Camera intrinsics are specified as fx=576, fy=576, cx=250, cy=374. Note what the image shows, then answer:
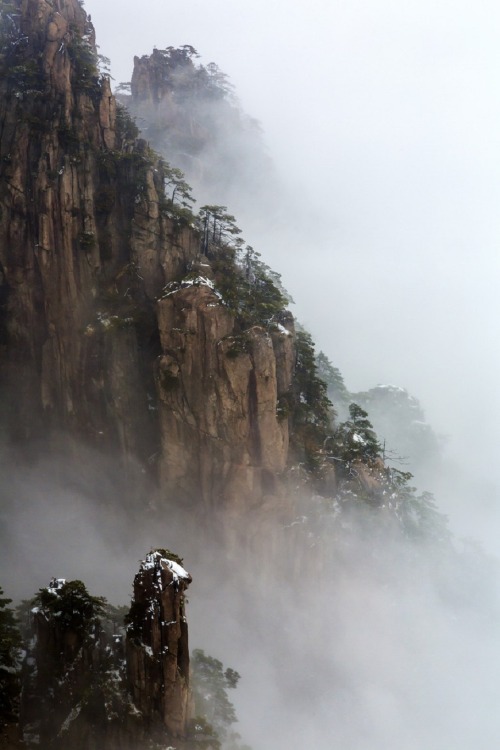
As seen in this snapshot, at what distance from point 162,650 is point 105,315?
22415 mm

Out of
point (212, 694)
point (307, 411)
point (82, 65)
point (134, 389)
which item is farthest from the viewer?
point (307, 411)

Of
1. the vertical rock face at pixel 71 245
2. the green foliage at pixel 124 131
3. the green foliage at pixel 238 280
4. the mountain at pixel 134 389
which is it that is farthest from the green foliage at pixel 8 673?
the green foliage at pixel 124 131

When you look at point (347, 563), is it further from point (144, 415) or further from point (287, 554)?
point (144, 415)

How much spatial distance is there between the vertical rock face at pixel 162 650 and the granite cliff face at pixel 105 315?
14772mm

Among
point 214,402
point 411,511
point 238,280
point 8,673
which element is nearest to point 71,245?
point 238,280

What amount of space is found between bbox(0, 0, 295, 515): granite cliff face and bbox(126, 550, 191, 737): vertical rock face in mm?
14772

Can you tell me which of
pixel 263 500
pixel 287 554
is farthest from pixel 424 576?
pixel 263 500

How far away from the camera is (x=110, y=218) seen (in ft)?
132

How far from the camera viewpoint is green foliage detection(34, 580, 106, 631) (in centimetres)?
2467

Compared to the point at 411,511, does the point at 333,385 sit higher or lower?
higher

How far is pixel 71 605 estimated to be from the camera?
24750 millimetres

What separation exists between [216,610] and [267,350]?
17.6m

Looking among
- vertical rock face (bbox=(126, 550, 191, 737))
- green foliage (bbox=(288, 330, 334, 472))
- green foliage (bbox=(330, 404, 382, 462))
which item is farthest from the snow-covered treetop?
green foliage (bbox=(330, 404, 382, 462))

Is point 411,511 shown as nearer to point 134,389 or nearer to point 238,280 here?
point 238,280
